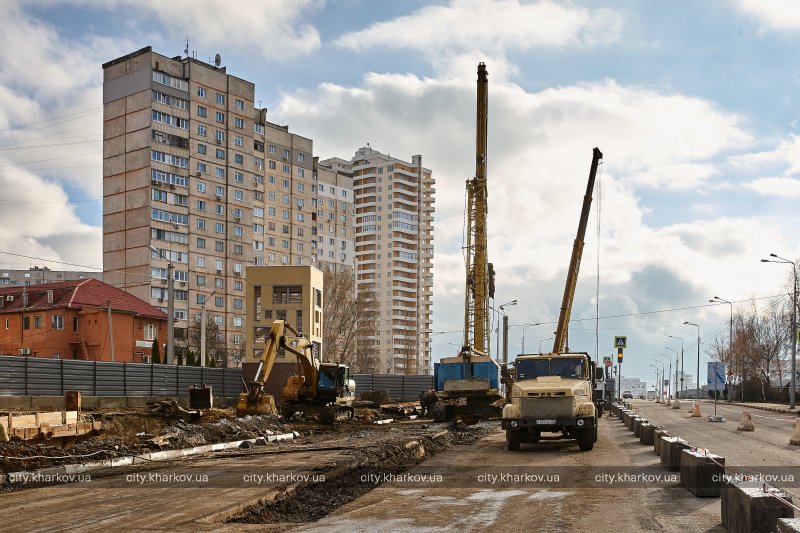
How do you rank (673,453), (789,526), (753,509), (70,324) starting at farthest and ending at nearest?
(70,324) → (673,453) → (753,509) → (789,526)

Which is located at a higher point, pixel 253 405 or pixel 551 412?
pixel 551 412

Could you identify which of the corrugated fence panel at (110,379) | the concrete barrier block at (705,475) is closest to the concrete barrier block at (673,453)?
the concrete barrier block at (705,475)

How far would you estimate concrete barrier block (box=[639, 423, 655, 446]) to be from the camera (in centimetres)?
2227

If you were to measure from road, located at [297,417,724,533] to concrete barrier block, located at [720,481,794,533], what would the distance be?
665 mm

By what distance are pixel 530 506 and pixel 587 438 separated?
9.54 meters

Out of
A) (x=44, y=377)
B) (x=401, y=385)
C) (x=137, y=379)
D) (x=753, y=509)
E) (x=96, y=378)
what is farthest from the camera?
(x=401, y=385)

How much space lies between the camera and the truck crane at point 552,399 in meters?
20.7

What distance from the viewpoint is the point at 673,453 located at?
1576cm

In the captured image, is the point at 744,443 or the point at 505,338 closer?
the point at 744,443

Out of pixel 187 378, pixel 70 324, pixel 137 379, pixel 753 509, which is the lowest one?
pixel 187 378

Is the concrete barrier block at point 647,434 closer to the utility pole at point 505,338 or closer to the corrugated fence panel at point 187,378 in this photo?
the corrugated fence panel at point 187,378

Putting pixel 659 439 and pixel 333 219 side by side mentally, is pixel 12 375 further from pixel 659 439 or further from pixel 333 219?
pixel 333 219

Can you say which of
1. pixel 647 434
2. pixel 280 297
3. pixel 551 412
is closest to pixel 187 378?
pixel 280 297

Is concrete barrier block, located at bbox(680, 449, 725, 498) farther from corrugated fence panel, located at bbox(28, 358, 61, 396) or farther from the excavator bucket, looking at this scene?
corrugated fence panel, located at bbox(28, 358, 61, 396)
